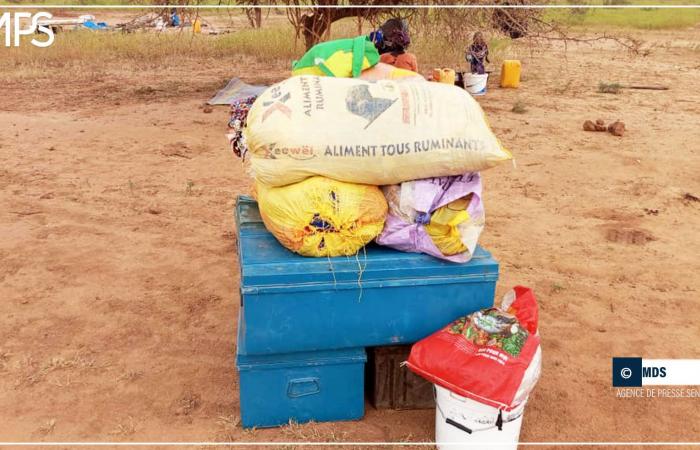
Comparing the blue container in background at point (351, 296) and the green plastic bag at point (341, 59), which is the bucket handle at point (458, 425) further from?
the green plastic bag at point (341, 59)

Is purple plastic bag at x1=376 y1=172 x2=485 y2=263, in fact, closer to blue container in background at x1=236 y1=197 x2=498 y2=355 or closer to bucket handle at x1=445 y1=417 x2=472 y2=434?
blue container in background at x1=236 y1=197 x2=498 y2=355

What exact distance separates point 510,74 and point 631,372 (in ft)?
26.8

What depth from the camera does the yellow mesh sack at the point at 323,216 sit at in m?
2.35

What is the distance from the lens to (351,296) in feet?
7.84

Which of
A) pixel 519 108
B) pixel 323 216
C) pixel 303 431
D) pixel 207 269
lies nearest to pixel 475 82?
pixel 519 108

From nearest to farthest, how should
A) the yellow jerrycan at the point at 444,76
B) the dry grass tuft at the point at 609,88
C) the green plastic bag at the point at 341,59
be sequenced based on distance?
the green plastic bag at the point at 341,59
the yellow jerrycan at the point at 444,76
the dry grass tuft at the point at 609,88

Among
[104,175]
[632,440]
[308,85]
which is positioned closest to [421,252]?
[308,85]

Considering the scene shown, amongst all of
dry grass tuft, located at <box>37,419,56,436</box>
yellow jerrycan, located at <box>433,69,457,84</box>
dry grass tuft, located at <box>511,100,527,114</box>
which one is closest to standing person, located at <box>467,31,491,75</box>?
yellow jerrycan, located at <box>433,69,457,84</box>

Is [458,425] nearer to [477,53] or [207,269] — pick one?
[207,269]

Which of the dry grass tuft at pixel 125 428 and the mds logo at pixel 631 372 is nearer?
the dry grass tuft at pixel 125 428

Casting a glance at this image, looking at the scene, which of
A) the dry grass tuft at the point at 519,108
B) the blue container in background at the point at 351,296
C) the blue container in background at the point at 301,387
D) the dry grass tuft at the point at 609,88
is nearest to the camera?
the blue container in background at the point at 351,296

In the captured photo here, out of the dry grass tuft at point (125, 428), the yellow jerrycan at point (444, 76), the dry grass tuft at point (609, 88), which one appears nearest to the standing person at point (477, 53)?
the yellow jerrycan at point (444, 76)

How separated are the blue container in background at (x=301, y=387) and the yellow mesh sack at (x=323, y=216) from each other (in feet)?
1.43

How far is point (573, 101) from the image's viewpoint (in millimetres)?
9391
